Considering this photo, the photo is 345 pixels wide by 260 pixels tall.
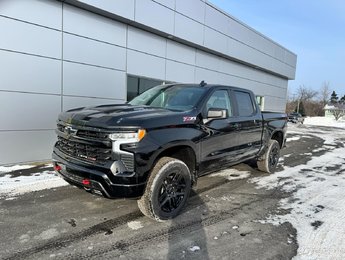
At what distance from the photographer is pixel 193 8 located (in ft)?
45.8

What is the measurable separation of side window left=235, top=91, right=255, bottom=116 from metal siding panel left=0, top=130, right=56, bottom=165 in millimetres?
5695

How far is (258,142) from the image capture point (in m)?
6.81

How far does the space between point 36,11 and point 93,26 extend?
192 centimetres

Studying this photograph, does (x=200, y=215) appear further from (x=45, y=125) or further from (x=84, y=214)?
(x=45, y=125)

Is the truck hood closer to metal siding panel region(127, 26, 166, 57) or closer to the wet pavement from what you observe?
the wet pavement

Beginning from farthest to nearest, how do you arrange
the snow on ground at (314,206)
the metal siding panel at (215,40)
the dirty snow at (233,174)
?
the metal siding panel at (215,40)
the dirty snow at (233,174)
the snow on ground at (314,206)

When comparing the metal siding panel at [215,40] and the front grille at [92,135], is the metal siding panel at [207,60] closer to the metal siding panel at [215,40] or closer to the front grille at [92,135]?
the metal siding panel at [215,40]

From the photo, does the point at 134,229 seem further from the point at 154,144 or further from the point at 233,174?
the point at 233,174

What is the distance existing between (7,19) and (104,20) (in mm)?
3216

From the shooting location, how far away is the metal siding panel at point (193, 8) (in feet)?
42.9

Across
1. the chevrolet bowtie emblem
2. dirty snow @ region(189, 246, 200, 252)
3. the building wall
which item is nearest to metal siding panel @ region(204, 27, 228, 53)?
the building wall

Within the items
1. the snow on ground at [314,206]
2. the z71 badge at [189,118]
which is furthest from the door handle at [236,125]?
the snow on ground at [314,206]

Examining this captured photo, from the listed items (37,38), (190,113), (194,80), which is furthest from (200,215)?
(194,80)

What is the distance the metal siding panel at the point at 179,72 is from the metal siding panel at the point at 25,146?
625 centimetres
